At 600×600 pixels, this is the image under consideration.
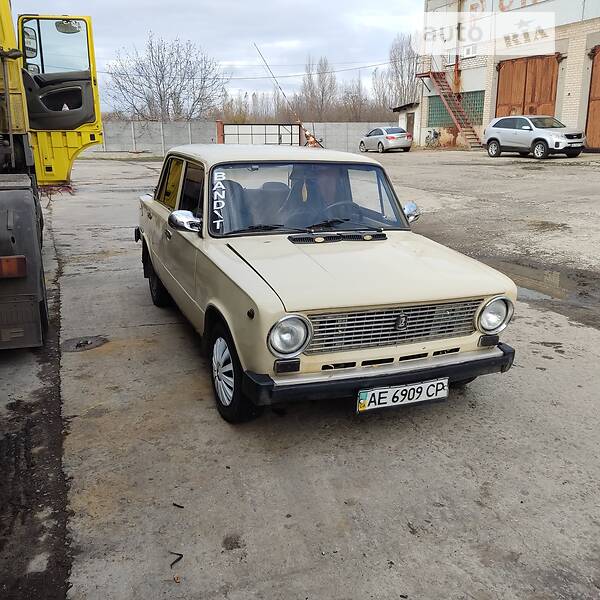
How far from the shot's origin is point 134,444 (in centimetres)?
360

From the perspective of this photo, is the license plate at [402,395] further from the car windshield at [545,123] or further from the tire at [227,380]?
the car windshield at [545,123]

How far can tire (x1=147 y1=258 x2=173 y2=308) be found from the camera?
6113 millimetres

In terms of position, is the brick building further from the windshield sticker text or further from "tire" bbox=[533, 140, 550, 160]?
the windshield sticker text

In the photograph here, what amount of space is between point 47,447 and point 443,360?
243 centimetres

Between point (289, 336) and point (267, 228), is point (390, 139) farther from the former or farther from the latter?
point (289, 336)

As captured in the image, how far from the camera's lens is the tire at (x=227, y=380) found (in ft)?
11.8

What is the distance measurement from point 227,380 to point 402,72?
71.4 metres

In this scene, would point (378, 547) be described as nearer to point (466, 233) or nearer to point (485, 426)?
point (485, 426)

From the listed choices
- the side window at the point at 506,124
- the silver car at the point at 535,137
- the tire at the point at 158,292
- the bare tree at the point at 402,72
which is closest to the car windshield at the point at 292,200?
the tire at the point at 158,292

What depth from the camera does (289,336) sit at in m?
3.27

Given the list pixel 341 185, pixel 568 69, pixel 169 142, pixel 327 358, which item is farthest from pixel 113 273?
pixel 169 142

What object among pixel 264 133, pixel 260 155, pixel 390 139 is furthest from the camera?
pixel 390 139

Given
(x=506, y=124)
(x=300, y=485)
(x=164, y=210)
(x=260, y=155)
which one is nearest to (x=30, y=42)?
(x=164, y=210)

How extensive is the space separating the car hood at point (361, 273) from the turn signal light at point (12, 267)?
5.20 feet
